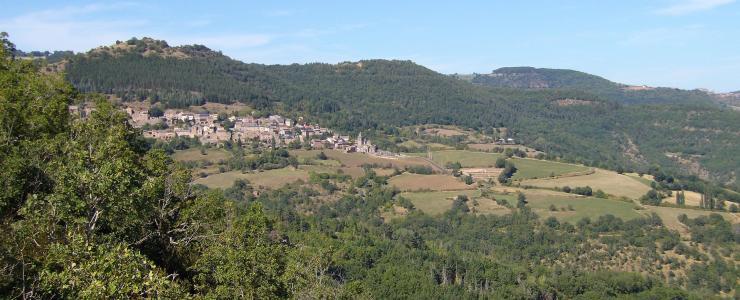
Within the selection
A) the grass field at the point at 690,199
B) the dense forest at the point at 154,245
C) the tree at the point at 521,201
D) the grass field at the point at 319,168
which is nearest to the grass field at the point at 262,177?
the grass field at the point at 319,168

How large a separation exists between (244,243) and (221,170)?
70.9m

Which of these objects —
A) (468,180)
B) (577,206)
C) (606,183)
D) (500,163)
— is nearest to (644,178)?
(606,183)

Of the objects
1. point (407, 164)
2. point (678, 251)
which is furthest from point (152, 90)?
point (678, 251)

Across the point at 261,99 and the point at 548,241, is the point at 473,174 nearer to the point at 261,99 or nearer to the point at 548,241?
the point at 548,241

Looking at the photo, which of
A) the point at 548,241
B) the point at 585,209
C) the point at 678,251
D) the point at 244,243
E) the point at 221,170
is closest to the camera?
the point at 244,243

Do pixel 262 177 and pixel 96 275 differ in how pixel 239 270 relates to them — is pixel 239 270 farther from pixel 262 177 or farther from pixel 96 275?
pixel 262 177

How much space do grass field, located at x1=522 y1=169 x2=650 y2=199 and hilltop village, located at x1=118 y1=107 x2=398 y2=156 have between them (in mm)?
30619

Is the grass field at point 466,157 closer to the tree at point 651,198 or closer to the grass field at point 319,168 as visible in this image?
the grass field at point 319,168

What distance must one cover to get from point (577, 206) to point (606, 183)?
1485 centimetres

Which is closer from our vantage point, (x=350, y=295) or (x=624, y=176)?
(x=350, y=295)

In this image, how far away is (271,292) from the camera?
66.5 ft

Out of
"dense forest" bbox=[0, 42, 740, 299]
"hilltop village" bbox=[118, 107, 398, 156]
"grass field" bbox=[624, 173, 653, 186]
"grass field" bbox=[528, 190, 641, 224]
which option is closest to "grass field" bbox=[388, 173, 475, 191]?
"grass field" bbox=[528, 190, 641, 224]

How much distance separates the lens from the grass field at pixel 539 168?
105 meters

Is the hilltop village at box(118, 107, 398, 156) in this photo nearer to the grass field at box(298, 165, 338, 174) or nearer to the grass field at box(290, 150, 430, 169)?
the grass field at box(290, 150, 430, 169)
